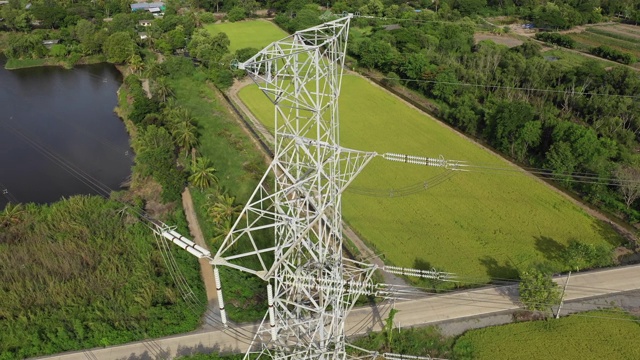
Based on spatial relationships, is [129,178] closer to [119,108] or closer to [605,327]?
[119,108]

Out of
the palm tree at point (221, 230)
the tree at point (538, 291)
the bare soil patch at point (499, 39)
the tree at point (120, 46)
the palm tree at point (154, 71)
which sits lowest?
the palm tree at point (221, 230)

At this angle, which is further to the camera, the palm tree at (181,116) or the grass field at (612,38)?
the grass field at (612,38)

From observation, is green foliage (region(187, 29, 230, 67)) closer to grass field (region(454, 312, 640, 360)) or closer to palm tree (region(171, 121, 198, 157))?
palm tree (region(171, 121, 198, 157))

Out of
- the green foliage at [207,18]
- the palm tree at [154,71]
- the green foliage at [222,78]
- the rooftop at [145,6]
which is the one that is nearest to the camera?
the green foliage at [222,78]

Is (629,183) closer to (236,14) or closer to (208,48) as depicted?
(208,48)

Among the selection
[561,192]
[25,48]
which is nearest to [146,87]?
[25,48]

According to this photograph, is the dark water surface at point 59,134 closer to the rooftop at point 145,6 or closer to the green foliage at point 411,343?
the rooftop at point 145,6

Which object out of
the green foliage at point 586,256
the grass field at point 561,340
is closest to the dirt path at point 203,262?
the grass field at point 561,340

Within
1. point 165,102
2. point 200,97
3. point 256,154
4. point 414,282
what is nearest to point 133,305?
point 414,282
